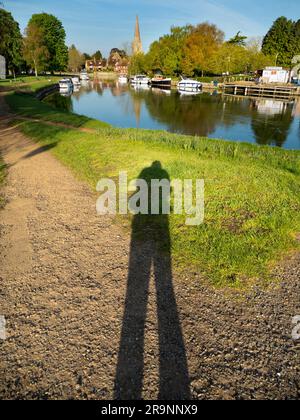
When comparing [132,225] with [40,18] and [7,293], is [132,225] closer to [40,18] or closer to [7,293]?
[7,293]

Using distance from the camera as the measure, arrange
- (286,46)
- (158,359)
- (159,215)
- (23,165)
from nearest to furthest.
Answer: (158,359) → (159,215) → (23,165) → (286,46)

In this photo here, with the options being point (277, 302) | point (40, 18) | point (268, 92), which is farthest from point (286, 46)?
point (277, 302)

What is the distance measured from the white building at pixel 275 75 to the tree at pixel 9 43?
57934 mm

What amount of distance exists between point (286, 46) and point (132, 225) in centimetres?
9782

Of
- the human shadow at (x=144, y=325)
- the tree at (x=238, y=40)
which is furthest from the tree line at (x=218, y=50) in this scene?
the human shadow at (x=144, y=325)

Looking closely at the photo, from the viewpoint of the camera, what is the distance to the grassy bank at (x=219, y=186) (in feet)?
18.6

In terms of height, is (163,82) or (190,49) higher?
(190,49)

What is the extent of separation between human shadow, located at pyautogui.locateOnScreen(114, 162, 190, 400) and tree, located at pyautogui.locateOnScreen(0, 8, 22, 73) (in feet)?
216

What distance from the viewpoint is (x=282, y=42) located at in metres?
82.2

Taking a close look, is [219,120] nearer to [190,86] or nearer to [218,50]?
[190,86]

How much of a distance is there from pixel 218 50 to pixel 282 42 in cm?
2204

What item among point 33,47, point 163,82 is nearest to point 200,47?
point 163,82

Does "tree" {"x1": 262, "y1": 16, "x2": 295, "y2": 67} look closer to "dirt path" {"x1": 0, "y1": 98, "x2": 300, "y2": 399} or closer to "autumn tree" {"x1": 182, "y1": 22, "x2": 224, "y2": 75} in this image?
"autumn tree" {"x1": 182, "y1": 22, "x2": 224, "y2": 75}
